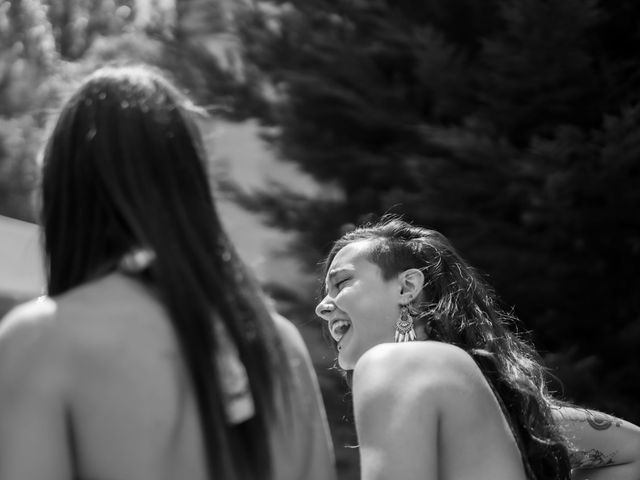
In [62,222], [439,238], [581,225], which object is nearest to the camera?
[62,222]

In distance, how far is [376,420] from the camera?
2039 millimetres

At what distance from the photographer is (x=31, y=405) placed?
4.34ft

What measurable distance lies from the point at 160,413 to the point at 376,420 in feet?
2.50

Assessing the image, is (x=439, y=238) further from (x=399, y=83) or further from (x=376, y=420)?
(x=399, y=83)

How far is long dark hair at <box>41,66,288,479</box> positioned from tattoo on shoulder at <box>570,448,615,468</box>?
1.54 metres

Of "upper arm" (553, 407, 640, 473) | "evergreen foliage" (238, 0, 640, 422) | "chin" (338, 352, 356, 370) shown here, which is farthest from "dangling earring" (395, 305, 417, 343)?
"evergreen foliage" (238, 0, 640, 422)

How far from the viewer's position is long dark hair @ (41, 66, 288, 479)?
4.65ft

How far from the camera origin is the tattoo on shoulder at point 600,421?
2.82m

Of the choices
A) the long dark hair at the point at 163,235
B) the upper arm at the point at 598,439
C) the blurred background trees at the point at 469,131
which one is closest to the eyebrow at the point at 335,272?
the upper arm at the point at 598,439

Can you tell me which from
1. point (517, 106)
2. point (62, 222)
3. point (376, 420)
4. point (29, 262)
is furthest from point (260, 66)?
point (62, 222)

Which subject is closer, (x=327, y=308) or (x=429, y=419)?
(x=429, y=419)

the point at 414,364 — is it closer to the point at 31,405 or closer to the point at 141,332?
the point at 141,332

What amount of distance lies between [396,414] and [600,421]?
1.02m

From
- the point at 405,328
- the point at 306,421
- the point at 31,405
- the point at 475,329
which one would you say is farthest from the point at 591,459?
the point at 31,405
